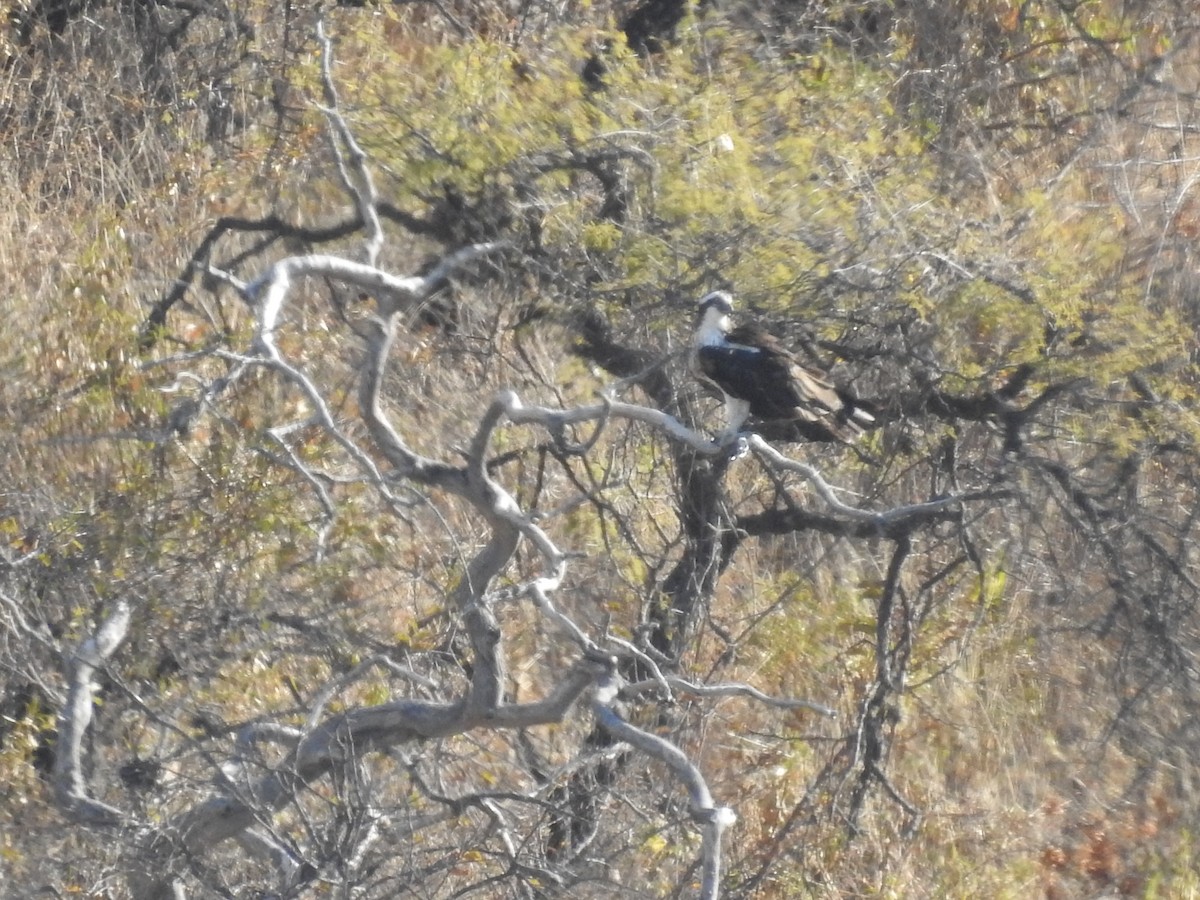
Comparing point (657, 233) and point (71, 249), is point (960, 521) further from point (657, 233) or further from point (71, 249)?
point (71, 249)

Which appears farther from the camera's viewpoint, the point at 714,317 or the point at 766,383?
the point at 714,317

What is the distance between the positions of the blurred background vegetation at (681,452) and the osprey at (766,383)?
190mm

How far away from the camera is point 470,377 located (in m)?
5.87

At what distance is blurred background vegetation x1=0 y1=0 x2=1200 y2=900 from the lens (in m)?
4.55

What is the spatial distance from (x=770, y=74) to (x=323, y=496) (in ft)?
8.89

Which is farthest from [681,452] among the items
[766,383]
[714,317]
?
[766,383]

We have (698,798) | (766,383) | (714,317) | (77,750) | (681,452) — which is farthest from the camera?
(681,452)

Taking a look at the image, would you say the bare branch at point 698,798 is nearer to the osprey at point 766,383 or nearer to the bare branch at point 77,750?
the osprey at point 766,383

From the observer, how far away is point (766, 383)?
4332 millimetres

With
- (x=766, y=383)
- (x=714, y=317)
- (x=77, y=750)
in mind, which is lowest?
(x=77, y=750)

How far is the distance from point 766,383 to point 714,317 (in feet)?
1.08

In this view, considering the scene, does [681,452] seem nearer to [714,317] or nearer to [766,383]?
[714,317]

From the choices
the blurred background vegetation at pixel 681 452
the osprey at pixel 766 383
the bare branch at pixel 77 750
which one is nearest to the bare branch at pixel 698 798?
the blurred background vegetation at pixel 681 452

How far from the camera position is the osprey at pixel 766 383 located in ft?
14.1
